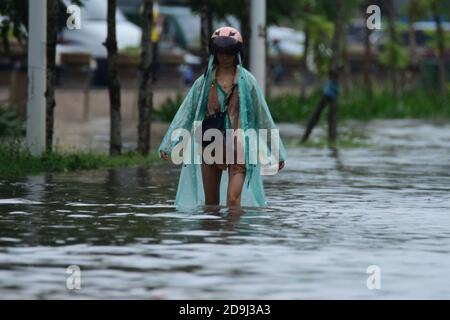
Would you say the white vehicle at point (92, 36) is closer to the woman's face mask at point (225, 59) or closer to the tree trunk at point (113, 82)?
the tree trunk at point (113, 82)

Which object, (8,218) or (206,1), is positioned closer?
(8,218)

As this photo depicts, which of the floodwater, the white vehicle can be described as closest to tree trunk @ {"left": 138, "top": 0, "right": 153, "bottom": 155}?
the floodwater

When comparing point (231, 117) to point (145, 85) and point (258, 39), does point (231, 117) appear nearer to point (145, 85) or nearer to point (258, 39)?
point (145, 85)

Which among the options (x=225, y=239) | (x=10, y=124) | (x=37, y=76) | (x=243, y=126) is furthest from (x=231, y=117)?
(x=10, y=124)

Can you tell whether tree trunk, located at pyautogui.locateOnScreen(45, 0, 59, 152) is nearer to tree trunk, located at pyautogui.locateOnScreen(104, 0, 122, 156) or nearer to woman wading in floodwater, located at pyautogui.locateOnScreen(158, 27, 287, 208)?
tree trunk, located at pyautogui.locateOnScreen(104, 0, 122, 156)

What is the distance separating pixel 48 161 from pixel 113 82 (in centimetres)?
273

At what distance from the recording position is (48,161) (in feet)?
72.6

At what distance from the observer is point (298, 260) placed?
12.6 meters

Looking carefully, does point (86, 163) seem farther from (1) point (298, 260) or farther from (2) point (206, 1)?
(1) point (298, 260)

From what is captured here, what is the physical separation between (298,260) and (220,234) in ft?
5.83

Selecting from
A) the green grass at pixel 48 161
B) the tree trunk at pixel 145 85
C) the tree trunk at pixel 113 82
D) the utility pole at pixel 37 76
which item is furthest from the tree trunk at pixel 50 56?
the tree trunk at pixel 145 85

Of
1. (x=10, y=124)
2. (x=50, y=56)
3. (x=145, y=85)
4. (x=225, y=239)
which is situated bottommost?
(x=10, y=124)

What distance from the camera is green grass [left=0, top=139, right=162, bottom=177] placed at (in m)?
21.3

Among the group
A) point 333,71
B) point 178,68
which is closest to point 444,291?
point 333,71
